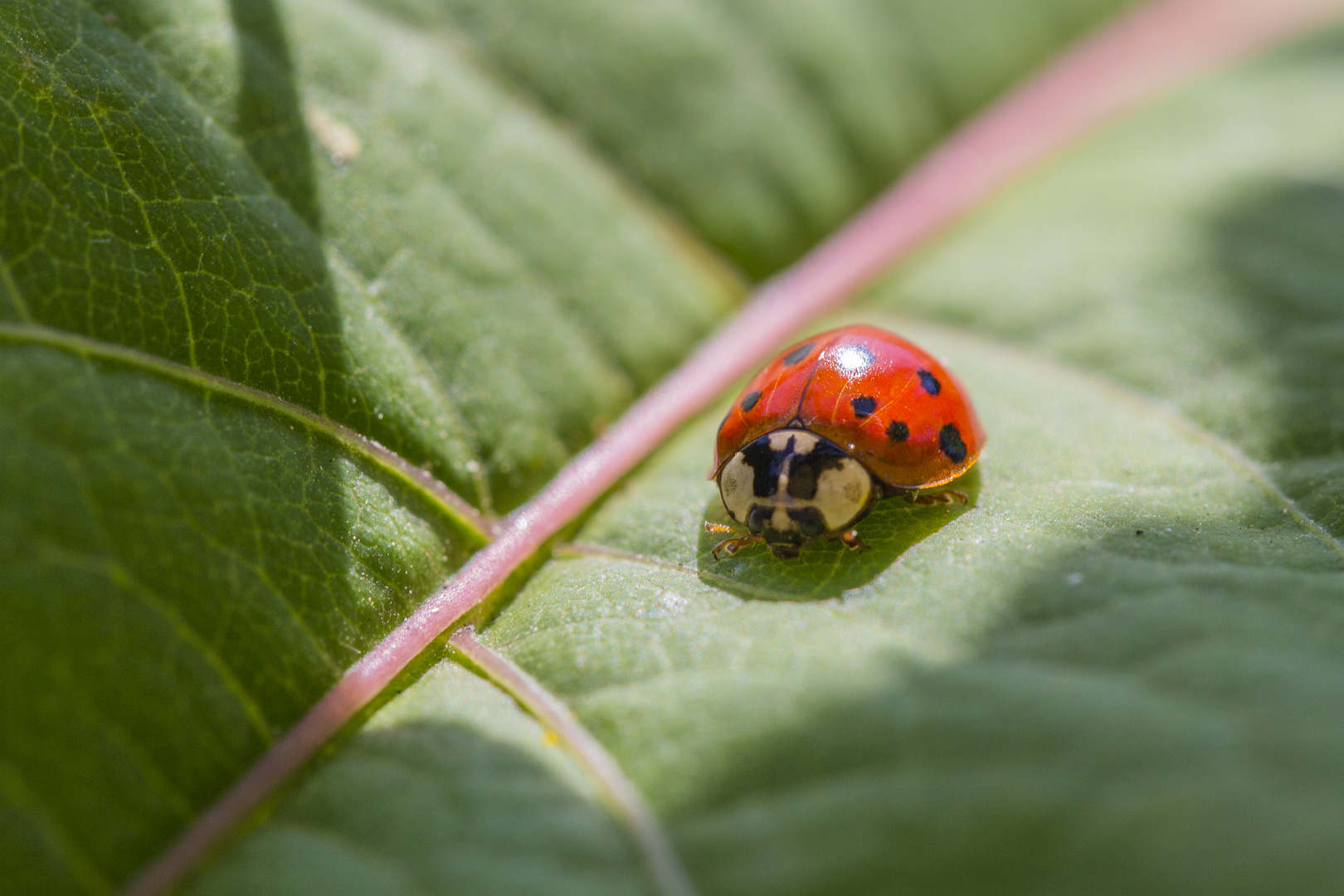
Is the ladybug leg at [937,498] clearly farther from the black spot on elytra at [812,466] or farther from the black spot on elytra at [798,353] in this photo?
the black spot on elytra at [798,353]

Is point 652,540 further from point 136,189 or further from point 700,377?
point 136,189

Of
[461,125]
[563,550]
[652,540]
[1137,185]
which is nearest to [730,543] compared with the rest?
[652,540]

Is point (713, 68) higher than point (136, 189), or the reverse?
point (713, 68)

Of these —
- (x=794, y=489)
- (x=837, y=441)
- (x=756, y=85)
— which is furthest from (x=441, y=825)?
(x=756, y=85)

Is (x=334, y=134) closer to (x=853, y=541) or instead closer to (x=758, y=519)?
(x=758, y=519)

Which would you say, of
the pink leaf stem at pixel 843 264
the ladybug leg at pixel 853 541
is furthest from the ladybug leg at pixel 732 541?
A: the pink leaf stem at pixel 843 264

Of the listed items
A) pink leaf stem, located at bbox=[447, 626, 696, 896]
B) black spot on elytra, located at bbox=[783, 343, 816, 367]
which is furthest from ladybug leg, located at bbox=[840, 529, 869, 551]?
pink leaf stem, located at bbox=[447, 626, 696, 896]
